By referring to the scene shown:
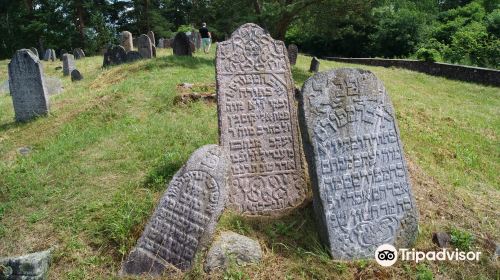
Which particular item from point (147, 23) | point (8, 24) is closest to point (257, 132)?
point (147, 23)

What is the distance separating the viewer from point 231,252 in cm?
353

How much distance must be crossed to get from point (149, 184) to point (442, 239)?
124 inches

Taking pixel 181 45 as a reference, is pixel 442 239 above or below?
below

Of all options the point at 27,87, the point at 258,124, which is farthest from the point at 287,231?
the point at 27,87

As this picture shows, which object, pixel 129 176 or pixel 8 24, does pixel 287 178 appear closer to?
pixel 129 176

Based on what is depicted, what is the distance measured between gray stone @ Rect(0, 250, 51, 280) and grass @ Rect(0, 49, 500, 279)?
15 centimetres

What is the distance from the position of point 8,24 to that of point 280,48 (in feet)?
102

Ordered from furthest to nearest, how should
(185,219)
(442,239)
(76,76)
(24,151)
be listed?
(76,76), (24,151), (442,239), (185,219)

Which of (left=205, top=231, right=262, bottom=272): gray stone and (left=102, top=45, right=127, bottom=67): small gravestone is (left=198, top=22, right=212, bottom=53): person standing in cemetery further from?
(left=205, top=231, right=262, bottom=272): gray stone

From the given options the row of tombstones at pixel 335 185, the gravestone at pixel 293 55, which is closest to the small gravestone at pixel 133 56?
the gravestone at pixel 293 55

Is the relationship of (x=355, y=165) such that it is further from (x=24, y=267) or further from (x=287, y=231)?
(x=24, y=267)

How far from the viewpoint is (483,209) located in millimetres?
4449

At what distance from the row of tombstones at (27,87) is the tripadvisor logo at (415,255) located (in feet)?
24.4

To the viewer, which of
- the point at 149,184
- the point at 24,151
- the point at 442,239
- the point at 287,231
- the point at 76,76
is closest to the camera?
the point at 442,239
